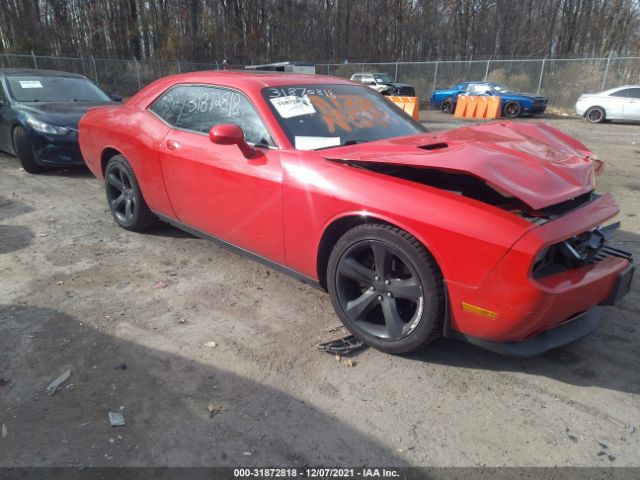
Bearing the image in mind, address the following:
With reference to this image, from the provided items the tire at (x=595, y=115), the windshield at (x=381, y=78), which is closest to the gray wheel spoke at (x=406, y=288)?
the tire at (x=595, y=115)

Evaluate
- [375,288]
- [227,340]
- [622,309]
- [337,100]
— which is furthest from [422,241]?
[622,309]

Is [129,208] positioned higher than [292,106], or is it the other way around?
[292,106]

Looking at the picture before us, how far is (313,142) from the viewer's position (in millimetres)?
2904

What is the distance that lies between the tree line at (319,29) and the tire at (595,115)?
17761mm

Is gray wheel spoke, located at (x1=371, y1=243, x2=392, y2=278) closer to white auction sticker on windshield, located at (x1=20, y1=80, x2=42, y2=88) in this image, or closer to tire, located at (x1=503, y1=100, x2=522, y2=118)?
white auction sticker on windshield, located at (x1=20, y1=80, x2=42, y2=88)

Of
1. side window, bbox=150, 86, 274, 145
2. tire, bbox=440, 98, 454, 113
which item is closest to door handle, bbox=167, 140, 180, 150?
side window, bbox=150, 86, 274, 145

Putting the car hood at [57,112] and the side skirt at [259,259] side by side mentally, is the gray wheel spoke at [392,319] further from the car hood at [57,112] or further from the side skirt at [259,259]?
the car hood at [57,112]

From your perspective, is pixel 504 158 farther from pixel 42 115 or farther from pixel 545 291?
pixel 42 115

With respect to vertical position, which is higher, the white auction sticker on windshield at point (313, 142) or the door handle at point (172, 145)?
the white auction sticker on windshield at point (313, 142)

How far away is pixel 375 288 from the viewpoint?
2.55m

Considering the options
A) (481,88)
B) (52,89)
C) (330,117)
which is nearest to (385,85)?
(481,88)

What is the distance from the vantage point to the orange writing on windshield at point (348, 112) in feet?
10.3

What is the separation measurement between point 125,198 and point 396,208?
3160mm

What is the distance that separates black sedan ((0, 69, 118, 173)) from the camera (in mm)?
6383
